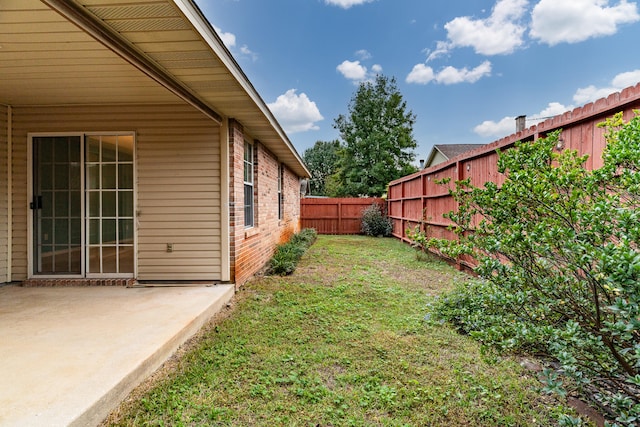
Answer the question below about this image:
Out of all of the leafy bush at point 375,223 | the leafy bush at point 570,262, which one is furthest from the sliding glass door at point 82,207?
the leafy bush at point 375,223

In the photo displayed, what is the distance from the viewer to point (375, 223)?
1362cm

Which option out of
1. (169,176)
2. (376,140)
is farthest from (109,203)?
(376,140)

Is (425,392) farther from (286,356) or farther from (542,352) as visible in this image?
(286,356)

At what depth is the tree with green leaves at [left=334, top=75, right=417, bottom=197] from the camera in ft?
77.0

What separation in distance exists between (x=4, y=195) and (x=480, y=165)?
7261 mm

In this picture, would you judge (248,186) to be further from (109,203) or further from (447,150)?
(447,150)

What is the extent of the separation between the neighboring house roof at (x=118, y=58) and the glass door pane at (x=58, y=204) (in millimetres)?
648

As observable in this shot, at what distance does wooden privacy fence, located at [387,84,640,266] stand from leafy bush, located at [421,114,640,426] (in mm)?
830

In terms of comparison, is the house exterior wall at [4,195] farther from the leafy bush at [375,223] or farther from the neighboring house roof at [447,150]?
the neighboring house roof at [447,150]

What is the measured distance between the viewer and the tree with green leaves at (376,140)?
23484 mm

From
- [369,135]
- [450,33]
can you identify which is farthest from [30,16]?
[369,135]

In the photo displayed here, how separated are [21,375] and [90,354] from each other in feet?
1.28

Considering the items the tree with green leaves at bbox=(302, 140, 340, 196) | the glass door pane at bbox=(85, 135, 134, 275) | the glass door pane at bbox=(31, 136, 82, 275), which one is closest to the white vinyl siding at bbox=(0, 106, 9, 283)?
the glass door pane at bbox=(31, 136, 82, 275)

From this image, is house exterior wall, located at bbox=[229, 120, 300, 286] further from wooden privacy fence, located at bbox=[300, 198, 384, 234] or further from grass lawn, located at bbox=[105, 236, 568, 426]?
wooden privacy fence, located at bbox=[300, 198, 384, 234]
